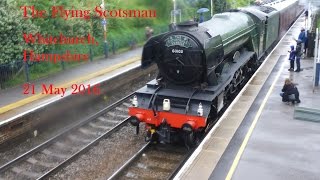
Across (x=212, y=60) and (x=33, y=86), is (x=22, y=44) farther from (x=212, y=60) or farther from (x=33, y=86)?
(x=212, y=60)

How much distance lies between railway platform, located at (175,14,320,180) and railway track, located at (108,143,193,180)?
1047 mm

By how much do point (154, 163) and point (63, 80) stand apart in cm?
772

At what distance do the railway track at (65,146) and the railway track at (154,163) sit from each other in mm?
1607

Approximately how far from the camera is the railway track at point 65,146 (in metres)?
9.27

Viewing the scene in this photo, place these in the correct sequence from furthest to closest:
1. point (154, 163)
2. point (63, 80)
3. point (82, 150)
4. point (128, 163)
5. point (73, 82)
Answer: point (63, 80) < point (73, 82) < point (82, 150) < point (154, 163) < point (128, 163)

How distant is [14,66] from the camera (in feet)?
48.5

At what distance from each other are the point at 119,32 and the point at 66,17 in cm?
627

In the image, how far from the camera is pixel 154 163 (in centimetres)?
936

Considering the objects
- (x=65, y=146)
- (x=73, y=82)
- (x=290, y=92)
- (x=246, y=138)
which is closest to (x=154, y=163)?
(x=246, y=138)

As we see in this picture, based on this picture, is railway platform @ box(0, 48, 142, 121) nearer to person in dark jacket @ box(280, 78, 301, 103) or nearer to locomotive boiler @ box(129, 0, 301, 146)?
locomotive boiler @ box(129, 0, 301, 146)

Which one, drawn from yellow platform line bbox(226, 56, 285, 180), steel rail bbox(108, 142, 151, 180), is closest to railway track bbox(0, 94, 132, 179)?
steel rail bbox(108, 142, 151, 180)

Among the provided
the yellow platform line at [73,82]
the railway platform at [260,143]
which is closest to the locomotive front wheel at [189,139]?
the railway platform at [260,143]

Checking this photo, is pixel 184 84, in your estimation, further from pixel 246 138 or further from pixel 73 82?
pixel 73 82

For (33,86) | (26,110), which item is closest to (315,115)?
(26,110)
